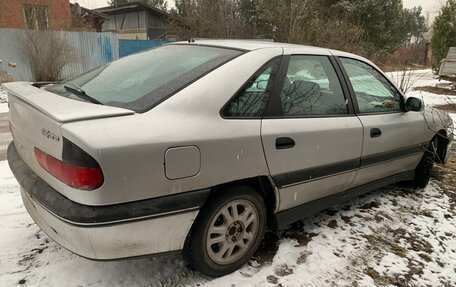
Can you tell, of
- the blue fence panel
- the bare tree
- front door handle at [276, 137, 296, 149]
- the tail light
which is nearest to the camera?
the tail light

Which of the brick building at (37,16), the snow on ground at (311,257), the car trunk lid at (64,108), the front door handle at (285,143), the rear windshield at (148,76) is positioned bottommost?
the snow on ground at (311,257)

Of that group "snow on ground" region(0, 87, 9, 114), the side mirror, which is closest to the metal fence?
"snow on ground" region(0, 87, 9, 114)

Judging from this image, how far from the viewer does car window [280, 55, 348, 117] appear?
2791 mm

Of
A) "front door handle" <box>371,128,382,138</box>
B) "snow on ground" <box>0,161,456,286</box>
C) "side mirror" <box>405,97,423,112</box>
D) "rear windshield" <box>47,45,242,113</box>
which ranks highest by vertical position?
"rear windshield" <box>47,45,242,113</box>

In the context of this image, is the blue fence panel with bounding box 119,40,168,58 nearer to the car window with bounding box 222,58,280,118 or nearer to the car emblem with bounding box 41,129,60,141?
the car window with bounding box 222,58,280,118

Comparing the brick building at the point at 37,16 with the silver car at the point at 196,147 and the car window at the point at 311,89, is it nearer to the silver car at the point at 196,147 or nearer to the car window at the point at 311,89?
the silver car at the point at 196,147

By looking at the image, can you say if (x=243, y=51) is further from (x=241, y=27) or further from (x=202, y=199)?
(x=241, y=27)

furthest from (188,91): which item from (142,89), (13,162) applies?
(13,162)

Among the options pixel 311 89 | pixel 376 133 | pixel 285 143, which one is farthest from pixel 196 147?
pixel 376 133

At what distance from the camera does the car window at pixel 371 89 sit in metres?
3.38

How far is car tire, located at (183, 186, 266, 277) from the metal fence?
36.2 ft

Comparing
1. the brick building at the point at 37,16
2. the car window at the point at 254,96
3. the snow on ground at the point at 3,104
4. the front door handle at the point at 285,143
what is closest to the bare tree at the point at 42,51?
the brick building at the point at 37,16

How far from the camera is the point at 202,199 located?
2.23 metres

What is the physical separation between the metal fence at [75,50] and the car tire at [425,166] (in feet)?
35.2
